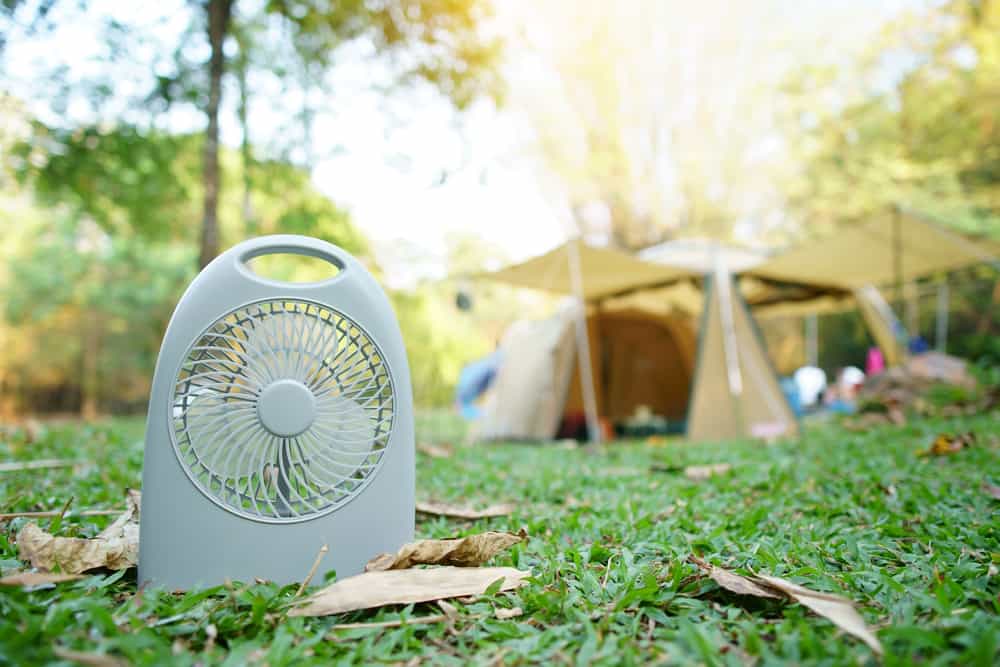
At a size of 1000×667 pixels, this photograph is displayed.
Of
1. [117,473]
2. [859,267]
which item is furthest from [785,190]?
[117,473]

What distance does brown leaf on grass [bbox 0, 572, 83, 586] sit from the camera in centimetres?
107

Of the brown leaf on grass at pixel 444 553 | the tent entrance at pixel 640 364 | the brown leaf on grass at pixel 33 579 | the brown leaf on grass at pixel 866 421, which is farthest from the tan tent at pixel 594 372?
the brown leaf on grass at pixel 33 579

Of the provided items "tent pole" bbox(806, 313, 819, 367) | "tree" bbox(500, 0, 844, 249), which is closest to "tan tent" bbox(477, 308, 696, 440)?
"tent pole" bbox(806, 313, 819, 367)

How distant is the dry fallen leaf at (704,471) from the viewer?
2.86m

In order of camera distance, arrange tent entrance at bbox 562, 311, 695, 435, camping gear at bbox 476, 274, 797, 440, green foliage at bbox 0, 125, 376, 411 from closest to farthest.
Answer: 1. camping gear at bbox 476, 274, 797, 440
2. tent entrance at bbox 562, 311, 695, 435
3. green foliage at bbox 0, 125, 376, 411

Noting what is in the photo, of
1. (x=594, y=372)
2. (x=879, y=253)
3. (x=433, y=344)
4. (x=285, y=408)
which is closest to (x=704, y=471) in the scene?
(x=285, y=408)

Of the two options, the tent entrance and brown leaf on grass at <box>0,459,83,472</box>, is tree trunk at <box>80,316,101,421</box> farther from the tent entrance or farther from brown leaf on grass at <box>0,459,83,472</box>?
brown leaf on grass at <box>0,459,83,472</box>

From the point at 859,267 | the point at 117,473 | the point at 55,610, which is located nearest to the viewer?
the point at 55,610

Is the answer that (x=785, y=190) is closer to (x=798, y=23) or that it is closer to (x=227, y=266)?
(x=798, y=23)

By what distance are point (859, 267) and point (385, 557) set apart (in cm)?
683

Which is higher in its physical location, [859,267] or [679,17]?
[679,17]

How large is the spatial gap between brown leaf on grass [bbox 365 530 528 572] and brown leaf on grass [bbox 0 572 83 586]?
0.50m

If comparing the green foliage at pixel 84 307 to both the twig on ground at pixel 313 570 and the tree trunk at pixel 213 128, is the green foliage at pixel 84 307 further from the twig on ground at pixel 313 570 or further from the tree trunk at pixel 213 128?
the twig on ground at pixel 313 570

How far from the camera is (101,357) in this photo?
445 inches
